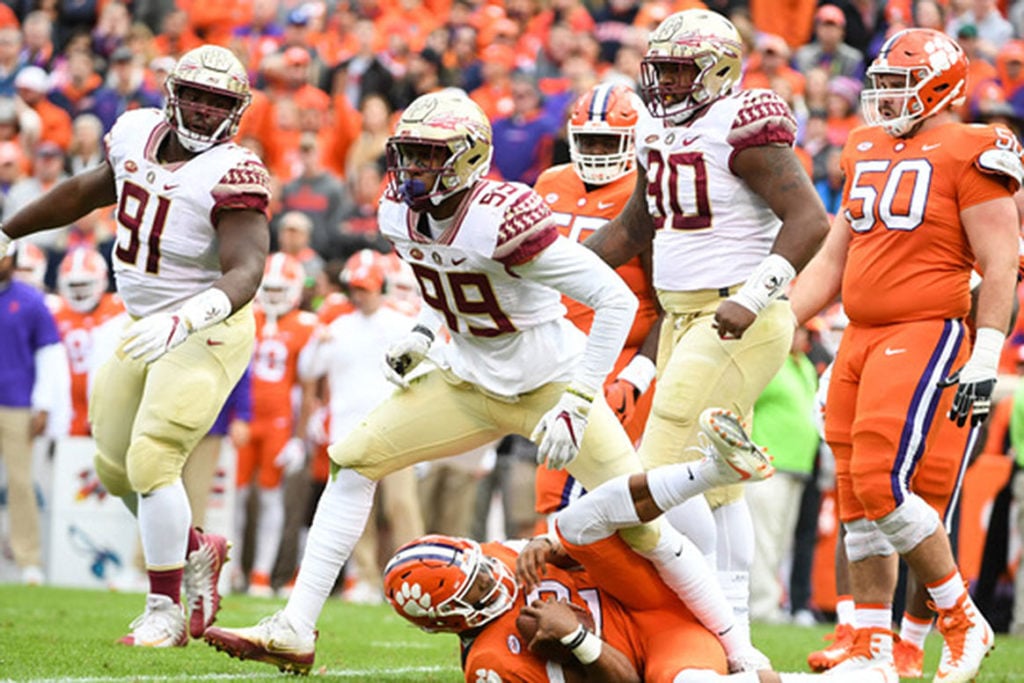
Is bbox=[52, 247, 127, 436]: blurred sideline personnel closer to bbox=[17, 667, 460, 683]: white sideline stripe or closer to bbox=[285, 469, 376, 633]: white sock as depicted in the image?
bbox=[17, 667, 460, 683]: white sideline stripe

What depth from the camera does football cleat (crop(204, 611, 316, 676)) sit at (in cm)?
Result: 520

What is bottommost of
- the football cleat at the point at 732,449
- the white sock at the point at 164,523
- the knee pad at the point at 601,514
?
the white sock at the point at 164,523

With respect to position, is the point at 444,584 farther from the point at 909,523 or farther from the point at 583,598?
the point at 909,523

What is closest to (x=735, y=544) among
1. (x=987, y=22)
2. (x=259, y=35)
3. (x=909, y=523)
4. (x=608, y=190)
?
(x=909, y=523)

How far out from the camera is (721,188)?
581cm

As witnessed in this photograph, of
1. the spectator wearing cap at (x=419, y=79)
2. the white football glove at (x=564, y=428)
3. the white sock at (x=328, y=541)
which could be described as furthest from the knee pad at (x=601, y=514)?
the spectator wearing cap at (x=419, y=79)

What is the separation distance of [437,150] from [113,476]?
211 centimetres

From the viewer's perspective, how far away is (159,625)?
6.28 m

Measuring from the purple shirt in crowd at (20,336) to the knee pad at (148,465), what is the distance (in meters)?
4.60

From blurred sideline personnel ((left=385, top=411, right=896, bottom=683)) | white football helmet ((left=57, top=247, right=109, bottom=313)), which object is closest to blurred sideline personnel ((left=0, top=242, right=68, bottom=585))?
white football helmet ((left=57, top=247, right=109, bottom=313))

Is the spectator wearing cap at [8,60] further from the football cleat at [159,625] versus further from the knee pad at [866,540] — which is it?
the knee pad at [866,540]

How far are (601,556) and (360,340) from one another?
5.68 meters

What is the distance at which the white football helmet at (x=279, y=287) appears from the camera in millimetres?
11188

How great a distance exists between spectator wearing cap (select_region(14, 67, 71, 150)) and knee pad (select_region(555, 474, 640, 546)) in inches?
402
